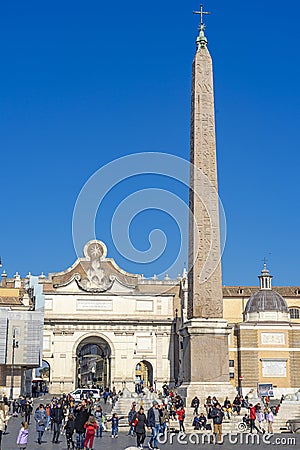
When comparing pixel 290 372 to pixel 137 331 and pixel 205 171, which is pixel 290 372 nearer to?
pixel 137 331

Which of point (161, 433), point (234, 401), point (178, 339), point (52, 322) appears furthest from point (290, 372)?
point (161, 433)

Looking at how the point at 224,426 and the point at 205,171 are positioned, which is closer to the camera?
the point at 224,426

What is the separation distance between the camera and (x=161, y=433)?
19344 millimetres

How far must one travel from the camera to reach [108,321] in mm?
52688

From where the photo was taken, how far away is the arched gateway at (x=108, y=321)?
171ft

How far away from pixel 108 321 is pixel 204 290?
30.9 metres

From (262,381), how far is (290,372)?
72.3 inches

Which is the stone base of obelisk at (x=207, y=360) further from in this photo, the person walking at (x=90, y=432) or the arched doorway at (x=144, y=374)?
the arched doorway at (x=144, y=374)

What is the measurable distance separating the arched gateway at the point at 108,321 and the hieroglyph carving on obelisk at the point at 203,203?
30.5m

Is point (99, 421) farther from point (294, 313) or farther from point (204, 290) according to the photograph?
point (294, 313)

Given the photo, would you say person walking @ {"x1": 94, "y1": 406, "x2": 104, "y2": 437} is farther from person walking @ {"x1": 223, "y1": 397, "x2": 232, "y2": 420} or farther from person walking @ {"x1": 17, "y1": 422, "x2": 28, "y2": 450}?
person walking @ {"x1": 17, "y1": 422, "x2": 28, "y2": 450}

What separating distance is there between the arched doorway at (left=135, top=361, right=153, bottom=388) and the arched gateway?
172mm

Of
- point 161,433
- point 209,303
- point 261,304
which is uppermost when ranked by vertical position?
point 261,304

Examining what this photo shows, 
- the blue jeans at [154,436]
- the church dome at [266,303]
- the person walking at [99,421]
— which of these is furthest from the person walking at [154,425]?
the church dome at [266,303]
